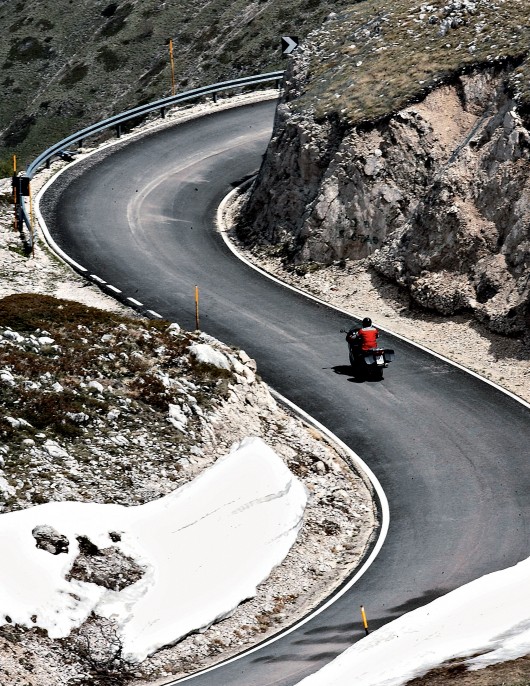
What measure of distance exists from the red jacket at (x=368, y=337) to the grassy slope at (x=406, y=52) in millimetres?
11098

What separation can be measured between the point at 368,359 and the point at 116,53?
2655 inches

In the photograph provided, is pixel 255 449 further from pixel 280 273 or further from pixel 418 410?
pixel 280 273

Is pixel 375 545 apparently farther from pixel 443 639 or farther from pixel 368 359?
pixel 368 359

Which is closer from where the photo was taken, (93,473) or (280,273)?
(93,473)

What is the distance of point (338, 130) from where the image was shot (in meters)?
43.1

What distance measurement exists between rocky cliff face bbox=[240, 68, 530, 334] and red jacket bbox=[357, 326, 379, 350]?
16.6ft

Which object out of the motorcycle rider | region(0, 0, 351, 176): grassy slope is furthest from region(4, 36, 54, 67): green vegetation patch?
the motorcycle rider

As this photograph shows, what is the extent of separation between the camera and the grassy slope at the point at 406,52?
139ft

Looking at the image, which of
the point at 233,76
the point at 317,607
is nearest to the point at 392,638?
the point at 317,607

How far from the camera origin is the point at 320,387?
3394 centimetres

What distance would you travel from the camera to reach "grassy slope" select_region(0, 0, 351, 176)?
84938 millimetres

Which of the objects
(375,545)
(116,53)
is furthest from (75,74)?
(375,545)

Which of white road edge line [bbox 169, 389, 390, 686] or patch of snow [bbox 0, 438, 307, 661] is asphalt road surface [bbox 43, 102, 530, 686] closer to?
white road edge line [bbox 169, 389, 390, 686]

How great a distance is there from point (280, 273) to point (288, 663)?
2209 centimetres
